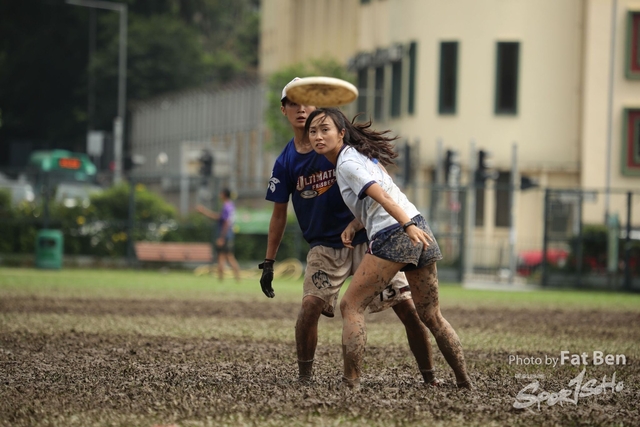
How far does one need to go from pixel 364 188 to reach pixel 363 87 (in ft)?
118

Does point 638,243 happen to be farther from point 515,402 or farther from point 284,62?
point 284,62

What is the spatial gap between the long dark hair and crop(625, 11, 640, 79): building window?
98.4 feet

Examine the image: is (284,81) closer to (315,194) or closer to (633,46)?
(633,46)

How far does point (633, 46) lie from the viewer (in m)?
36.9

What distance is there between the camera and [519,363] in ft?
34.1

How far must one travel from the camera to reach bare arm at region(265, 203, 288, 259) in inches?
351

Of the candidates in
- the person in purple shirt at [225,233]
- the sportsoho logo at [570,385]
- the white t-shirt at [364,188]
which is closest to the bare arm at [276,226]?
the white t-shirt at [364,188]

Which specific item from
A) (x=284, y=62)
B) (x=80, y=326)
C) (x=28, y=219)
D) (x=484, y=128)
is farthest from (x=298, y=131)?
(x=284, y=62)

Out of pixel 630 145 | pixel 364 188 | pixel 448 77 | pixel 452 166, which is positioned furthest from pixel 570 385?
pixel 448 77

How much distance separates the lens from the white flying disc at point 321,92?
7734 millimetres

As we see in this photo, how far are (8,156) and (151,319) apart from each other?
49.8 meters

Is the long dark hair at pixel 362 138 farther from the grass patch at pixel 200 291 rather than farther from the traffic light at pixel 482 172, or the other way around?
the traffic light at pixel 482 172

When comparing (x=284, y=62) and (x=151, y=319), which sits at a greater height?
(x=284, y=62)

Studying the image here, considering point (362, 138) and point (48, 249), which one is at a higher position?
point (362, 138)
